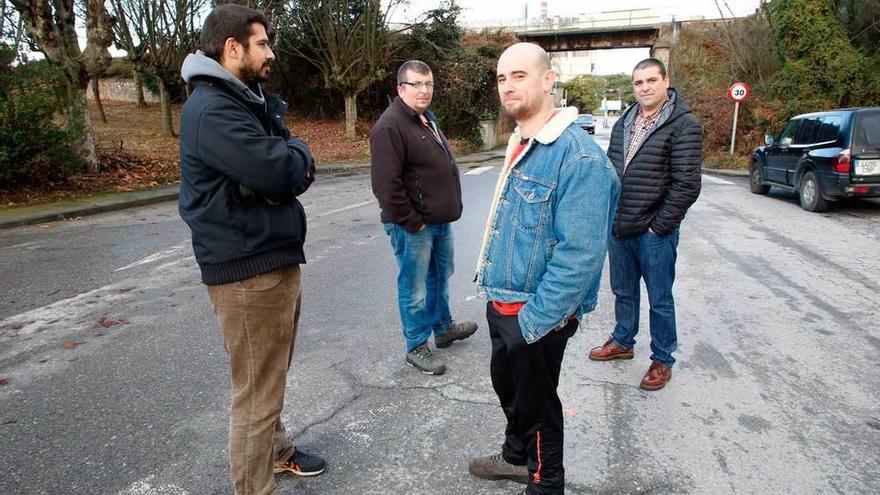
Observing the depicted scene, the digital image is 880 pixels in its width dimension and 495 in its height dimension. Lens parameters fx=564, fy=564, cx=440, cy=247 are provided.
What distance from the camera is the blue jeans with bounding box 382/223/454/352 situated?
388 centimetres

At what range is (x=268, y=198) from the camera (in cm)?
214

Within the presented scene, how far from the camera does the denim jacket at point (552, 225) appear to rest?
6.87 ft

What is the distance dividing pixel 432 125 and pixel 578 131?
77.6 inches

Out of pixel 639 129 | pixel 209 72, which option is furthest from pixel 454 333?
pixel 209 72

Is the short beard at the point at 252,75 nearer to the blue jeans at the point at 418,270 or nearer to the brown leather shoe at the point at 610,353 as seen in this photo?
the blue jeans at the point at 418,270

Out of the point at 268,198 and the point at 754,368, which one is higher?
→ the point at 268,198

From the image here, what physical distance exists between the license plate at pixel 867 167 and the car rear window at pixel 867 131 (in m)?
0.25

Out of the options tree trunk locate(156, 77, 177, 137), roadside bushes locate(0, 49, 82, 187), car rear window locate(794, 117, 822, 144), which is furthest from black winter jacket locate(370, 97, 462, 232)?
tree trunk locate(156, 77, 177, 137)

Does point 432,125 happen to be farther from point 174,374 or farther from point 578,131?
point 174,374

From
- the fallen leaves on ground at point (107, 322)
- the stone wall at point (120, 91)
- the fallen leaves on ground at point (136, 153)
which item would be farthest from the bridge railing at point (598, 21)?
the fallen leaves on ground at point (107, 322)

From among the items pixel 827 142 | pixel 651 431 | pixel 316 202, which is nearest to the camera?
pixel 651 431

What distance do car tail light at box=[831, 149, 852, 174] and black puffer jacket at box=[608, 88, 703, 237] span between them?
7548 millimetres

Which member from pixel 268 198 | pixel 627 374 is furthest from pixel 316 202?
pixel 268 198

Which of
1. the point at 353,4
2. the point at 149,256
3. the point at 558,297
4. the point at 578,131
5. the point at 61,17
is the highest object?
the point at 353,4
